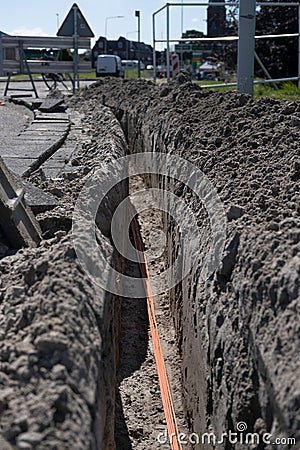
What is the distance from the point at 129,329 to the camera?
17.5ft

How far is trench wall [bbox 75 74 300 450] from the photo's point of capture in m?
2.49

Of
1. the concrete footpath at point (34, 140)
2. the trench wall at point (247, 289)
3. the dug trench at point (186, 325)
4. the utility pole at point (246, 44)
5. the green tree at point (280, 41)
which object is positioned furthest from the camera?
the green tree at point (280, 41)

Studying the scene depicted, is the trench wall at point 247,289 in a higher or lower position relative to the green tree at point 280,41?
lower

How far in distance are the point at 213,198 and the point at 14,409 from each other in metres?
2.40

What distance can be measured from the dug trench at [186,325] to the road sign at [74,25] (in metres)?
8.04

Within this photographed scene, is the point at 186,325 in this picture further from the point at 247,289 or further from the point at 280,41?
the point at 280,41

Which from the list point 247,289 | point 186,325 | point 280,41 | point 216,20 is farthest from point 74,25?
point 247,289

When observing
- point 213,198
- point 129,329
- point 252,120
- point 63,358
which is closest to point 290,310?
point 63,358

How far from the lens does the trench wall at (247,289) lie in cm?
249

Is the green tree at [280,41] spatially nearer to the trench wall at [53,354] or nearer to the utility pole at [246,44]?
the utility pole at [246,44]

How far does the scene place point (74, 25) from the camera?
1321cm

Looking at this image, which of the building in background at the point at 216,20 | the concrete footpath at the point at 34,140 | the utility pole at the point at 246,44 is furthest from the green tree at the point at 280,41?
the utility pole at the point at 246,44

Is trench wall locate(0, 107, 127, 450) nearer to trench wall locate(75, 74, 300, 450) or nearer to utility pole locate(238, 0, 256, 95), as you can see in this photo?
trench wall locate(75, 74, 300, 450)

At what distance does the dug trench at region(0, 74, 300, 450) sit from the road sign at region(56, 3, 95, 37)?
8.04m
